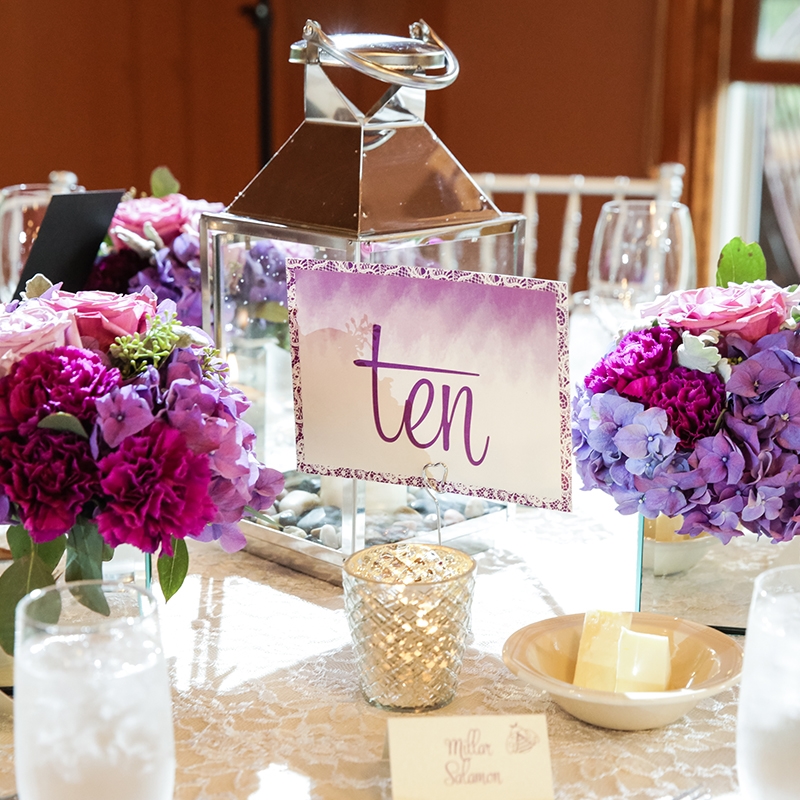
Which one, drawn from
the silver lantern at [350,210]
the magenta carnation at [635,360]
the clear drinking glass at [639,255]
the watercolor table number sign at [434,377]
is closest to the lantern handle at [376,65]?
the silver lantern at [350,210]

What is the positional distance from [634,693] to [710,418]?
221mm

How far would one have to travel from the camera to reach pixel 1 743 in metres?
0.75

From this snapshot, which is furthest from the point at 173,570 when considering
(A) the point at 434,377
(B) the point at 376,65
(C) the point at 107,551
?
(B) the point at 376,65

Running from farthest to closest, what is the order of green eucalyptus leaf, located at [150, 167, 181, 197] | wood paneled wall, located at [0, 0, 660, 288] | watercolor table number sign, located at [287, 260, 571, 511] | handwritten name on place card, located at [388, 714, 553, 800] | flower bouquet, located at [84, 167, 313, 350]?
wood paneled wall, located at [0, 0, 660, 288] < green eucalyptus leaf, located at [150, 167, 181, 197] < flower bouquet, located at [84, 167, 313, 350] < watercolor table number sign, located at [287, 260, 571, 511] < handwritten name on place card, located at [388, 714, 553, 800]

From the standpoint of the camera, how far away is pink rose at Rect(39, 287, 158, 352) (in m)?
0.82

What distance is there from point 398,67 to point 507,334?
306mm

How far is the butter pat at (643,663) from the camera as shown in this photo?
0.77 metres

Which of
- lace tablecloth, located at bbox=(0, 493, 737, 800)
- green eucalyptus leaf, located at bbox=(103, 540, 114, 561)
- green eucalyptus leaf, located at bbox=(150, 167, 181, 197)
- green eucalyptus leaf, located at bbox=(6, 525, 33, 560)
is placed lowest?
lace tablecloth, located at bbox=(0, 493, 737, 800)

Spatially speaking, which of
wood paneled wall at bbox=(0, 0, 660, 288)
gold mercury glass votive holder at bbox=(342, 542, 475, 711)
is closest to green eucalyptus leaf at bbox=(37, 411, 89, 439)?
gold mercury glass votive holder at bbox=(342, 542, 475, 711)

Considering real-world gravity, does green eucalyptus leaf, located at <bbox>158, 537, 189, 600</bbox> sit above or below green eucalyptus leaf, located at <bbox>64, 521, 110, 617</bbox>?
below

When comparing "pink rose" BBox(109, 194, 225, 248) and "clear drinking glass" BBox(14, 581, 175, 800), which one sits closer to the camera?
"clear drinking glass" BBox(14, 581, 175, 800)

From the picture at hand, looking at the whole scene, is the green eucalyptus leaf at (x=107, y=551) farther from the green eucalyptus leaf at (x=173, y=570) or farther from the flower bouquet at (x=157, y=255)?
the flower bouquet at (x=157, y=255)

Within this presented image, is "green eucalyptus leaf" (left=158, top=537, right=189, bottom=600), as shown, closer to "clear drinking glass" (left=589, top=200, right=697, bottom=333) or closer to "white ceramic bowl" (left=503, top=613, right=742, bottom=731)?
"white ceramic bowl" (left=503, top=613, right=742, bottom=731)

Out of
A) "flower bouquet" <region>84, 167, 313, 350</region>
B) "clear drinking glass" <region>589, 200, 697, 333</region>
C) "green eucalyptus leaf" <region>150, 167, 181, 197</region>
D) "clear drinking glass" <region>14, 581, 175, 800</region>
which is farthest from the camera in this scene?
"clear drinking glass" <region>589, 200, 697, 333</region>
